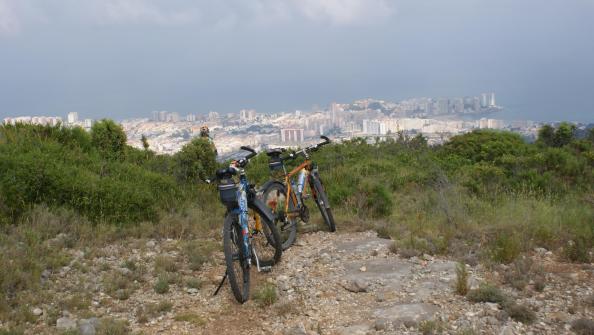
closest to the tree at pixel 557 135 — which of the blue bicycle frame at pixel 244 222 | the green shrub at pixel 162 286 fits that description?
the blue bicycle frame at pixel 244 222

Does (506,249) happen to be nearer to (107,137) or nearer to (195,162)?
(195,162)

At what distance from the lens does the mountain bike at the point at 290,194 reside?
668cm

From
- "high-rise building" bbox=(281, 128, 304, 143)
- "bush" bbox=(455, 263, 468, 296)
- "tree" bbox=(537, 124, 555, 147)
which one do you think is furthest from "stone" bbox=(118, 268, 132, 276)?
"tree" bbox=(537, 124, 555, 147)

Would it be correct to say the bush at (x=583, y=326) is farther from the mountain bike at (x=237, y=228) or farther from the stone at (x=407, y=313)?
the mountain bike at (x=237, y=228)

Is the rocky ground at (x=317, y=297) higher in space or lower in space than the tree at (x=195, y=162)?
lower

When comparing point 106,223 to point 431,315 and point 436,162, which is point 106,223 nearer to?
point 431,315

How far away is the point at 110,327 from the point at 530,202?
696cm

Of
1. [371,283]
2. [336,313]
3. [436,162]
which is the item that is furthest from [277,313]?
[436,162]

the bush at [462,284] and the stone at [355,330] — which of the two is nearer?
the stone at [355,330]

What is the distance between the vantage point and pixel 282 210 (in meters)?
6.71

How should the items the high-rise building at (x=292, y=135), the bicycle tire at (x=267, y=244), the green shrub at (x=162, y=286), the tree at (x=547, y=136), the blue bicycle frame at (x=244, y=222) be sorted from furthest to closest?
the tree at (x=547, y=136)
the high-rise building at (x=292, y=135)
the bicycle tire at (x=267, y=244)
the green shrub at (x=162, y=286)
the blue bicycle frame at (x=244, y=222)

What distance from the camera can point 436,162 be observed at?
1277 centimetres

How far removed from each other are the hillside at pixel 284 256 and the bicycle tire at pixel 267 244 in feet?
0.62

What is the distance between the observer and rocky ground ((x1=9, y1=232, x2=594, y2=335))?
441 centimetres
